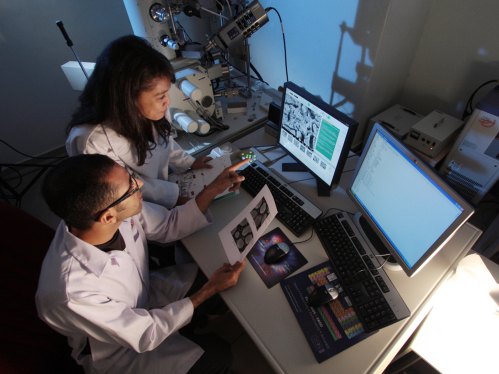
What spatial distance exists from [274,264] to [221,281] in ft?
0.69

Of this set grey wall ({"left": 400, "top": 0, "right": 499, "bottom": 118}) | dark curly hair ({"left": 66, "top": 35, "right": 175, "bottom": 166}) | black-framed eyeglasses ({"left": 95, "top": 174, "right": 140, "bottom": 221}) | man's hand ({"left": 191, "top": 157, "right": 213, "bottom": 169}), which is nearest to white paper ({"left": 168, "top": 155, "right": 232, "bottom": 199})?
man's hand ({"left": 191, "top": 157, "right": 213, "bottom": 169})

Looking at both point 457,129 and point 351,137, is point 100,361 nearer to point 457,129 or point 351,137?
point 351,137

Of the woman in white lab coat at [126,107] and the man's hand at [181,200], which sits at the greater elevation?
the woman in white lab coat at [126,107]

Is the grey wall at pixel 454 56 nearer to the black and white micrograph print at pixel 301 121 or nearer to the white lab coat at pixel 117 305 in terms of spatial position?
the black and white micrograph print at pixel 301 121

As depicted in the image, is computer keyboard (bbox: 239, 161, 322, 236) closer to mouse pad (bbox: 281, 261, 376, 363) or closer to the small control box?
mouse pad (bbox: 281, 261, 376, 363)

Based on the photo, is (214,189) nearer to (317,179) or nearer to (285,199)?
(285,199)

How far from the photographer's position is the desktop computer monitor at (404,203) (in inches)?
27.2

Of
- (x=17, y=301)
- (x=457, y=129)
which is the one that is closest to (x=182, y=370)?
(x=17, y=301)

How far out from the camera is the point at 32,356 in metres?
0.78

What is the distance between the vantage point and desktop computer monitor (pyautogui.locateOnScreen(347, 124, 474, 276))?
692 millimetres

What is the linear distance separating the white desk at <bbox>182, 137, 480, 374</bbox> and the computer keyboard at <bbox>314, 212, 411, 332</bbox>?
0.04 meters

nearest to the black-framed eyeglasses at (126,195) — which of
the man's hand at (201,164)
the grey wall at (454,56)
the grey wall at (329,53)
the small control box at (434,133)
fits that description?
the man's hand at (201,164)

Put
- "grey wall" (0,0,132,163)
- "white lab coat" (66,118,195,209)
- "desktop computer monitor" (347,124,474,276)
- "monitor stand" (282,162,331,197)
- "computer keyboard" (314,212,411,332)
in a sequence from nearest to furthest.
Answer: "desktop computer monitor" (347,124,474,276)
"computer keyboard" (314,212,411,332)
"white lab coat" (66,118,195,209)
"monitor stand" (282,162,331,197)
"grey wall" (0,0,132,163)

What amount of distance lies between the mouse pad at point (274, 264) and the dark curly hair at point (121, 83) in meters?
0.71
